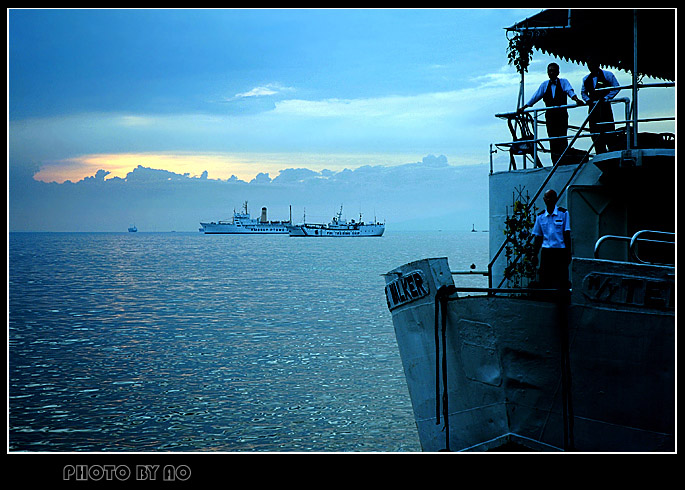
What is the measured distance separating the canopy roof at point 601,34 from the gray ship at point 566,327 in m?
2.63

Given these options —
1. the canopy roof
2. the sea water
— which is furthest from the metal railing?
the sea water

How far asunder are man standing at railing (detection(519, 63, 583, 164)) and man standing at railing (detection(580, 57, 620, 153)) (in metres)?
0.38

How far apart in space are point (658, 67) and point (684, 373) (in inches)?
430

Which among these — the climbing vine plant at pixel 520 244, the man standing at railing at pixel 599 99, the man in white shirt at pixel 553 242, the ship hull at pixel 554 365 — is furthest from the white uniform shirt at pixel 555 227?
the man standing at railing at pixel 599 99

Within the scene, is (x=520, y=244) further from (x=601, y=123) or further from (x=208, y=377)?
(x=208, y=377)

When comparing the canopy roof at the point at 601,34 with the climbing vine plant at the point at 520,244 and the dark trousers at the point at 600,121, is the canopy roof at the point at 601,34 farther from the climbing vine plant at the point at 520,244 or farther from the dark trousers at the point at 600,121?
the climbing vine plant at the point at 520,244

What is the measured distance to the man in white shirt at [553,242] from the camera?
9.09 metres

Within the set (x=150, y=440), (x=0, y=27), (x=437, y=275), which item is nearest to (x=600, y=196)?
(x=437, y=275)

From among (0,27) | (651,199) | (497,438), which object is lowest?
(497,438)

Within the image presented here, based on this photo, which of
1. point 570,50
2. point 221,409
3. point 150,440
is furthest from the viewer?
point 221,409

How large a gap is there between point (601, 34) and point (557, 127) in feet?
9.60

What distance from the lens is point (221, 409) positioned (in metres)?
17.0

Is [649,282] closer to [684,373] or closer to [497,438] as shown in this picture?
[684,373]
